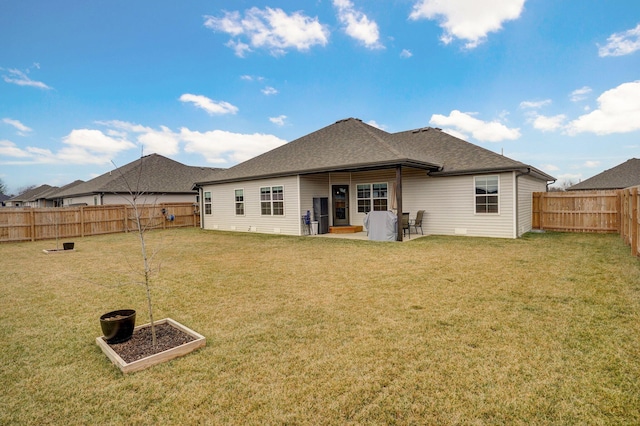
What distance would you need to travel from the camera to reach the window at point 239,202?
53.8 feet

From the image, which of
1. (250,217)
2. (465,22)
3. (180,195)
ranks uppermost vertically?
(465,22)

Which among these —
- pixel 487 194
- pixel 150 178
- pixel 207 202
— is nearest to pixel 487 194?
pixel 487 194

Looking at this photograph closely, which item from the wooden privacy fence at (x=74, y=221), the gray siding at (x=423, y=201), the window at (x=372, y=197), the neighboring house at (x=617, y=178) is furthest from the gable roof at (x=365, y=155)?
the neighboring house at (x=617, y=178)

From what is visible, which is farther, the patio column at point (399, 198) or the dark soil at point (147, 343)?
the patio column at point (399, 198)

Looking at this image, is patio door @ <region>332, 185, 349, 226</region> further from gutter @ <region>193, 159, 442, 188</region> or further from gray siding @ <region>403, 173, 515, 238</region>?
gray siding @ <region>403, 173, 515, 238</region>

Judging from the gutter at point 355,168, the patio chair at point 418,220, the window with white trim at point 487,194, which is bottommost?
the patio chair at point 418,220

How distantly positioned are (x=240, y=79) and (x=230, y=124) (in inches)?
206

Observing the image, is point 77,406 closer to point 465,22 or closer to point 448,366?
point 448,366

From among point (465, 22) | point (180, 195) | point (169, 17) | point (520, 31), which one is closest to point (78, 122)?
point (180, 195)

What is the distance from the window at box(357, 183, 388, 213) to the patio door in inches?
24.2

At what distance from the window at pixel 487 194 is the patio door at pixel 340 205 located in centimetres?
559

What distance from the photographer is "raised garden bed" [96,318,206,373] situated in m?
2.92

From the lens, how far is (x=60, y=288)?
5.87 m

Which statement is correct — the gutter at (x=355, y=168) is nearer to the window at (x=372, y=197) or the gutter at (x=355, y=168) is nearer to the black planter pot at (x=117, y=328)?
the window at (x=372, y=197)
